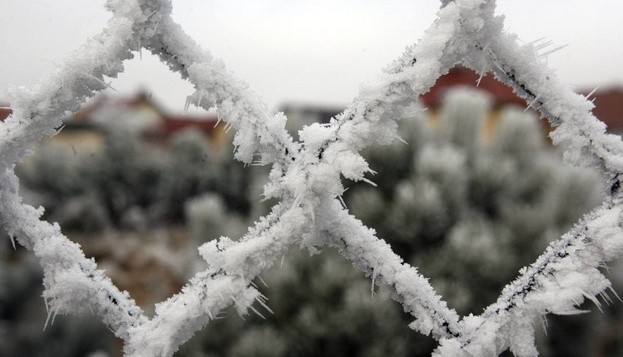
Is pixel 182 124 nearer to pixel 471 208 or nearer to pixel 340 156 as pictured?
pixel 471 208

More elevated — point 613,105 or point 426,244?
point 613,105

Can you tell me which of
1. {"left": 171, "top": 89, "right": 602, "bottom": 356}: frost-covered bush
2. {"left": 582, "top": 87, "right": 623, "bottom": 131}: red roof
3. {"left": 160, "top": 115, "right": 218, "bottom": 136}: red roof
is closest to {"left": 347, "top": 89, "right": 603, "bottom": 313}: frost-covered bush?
{"left": 171, "top": 89, "right": 602, "bottom": 356}: frost-covered bush

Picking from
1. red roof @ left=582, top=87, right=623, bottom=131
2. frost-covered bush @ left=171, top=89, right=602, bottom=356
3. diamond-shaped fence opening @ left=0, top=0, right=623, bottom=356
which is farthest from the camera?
red roof @ left=582, top=87, right=623, bottom=131

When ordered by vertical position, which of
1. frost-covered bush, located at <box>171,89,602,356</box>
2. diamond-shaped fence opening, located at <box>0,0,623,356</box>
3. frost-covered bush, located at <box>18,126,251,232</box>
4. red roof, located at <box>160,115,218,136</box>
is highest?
red roof, located at <box>160,115,218,136</box>

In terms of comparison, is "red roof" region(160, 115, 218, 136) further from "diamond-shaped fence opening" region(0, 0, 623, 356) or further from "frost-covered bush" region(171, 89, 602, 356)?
"diamond-shaped fence opening" region(0, 0, 623, 356)

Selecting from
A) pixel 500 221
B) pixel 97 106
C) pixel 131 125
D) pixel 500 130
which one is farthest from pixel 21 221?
pixel 97 106

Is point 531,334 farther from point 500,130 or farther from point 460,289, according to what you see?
point 500,130

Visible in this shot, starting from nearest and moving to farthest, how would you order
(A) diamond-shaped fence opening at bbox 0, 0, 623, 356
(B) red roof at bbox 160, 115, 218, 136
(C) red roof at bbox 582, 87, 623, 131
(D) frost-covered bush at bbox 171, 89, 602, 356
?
(A) diamond-shaped fence opening at bbox 0, 0, 623, 356 → (D) frost-covered bush at bbox 171, 89, 602, 356 → (C) red roof at bbox 582, 87, 623, 131 → (B) red roof at bbox 160, 115, 218, 136

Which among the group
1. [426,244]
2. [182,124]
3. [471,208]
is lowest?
[426,244]

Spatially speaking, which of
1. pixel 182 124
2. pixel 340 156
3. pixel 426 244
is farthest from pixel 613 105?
pixel 340 156
